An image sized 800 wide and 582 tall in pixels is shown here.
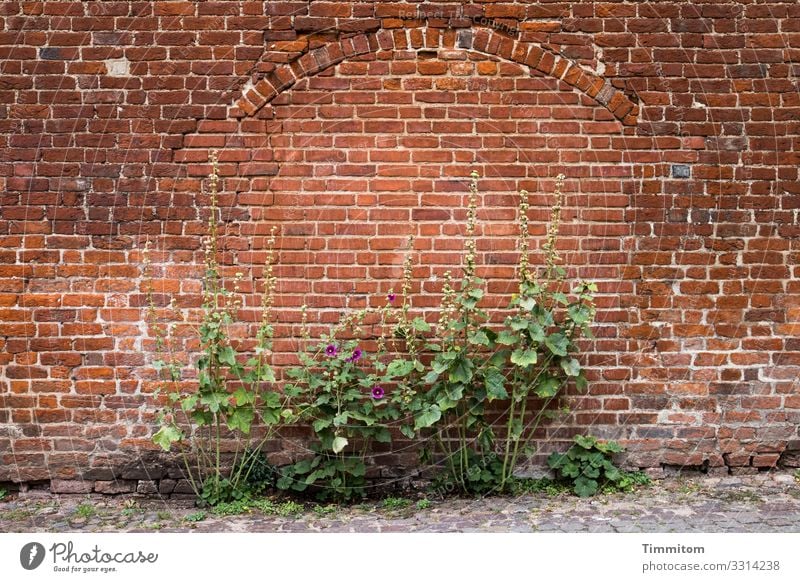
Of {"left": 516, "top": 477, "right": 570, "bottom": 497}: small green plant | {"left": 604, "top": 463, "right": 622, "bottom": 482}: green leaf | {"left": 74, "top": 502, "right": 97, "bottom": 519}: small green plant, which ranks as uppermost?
{"left": 604, "top": 463, "right": 622, "bottom": 482}: green leaf

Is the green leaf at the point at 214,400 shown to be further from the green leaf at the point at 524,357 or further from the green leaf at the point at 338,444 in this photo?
the green leaf at the point at 524,357

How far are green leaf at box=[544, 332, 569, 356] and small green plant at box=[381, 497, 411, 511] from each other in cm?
116

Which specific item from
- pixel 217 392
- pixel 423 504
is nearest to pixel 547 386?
pixel 423 504

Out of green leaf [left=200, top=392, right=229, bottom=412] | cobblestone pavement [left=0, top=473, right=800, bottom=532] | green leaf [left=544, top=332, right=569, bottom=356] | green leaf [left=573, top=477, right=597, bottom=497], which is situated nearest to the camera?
cobblestone pavement [left=0, top=473, right=800, bottom=532]

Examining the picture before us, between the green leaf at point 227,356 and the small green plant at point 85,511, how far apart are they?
1116 mm

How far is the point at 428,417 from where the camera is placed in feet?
12.8

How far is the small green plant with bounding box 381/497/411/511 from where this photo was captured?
13.1 feet

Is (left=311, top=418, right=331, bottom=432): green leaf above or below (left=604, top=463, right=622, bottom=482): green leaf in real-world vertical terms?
above

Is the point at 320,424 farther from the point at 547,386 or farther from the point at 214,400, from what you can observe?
the point at 547,386

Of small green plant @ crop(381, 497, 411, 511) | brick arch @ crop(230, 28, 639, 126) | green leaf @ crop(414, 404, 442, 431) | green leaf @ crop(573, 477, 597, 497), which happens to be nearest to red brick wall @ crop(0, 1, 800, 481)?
brick arch @ crop(230, 28, 639, 126)

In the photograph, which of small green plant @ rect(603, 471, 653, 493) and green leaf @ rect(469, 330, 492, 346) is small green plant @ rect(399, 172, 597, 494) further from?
small green plant @ rect(603, 471, 653, 493)

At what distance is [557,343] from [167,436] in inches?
84.3

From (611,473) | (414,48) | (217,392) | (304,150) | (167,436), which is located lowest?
(611,473)

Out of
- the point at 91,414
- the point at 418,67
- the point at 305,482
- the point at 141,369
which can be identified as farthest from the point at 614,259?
the point at 91,414
